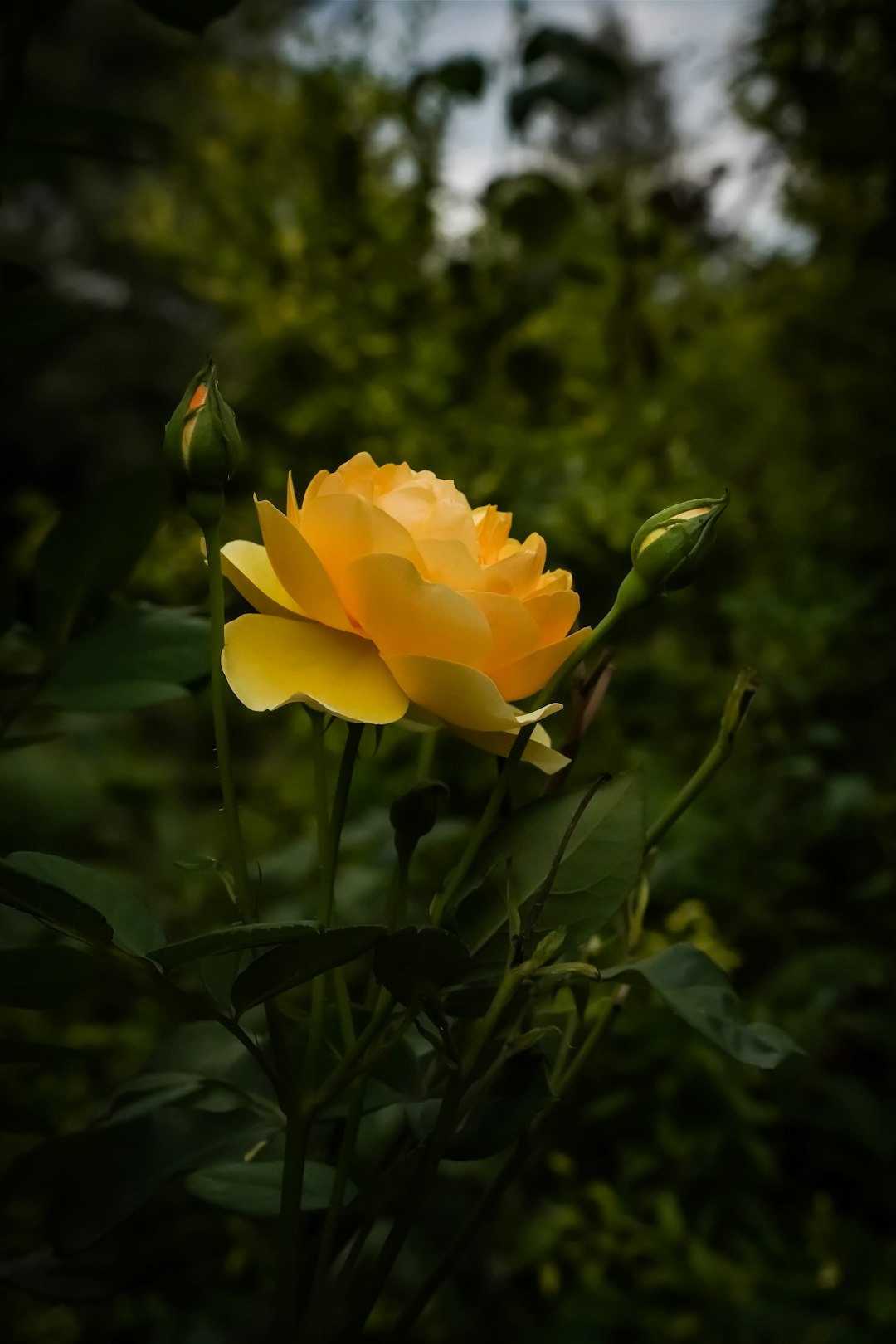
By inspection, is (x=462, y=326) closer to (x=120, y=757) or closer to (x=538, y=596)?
(x=120, y=757)

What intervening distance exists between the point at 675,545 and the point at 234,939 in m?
0.17

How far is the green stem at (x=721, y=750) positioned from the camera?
0.32 meters

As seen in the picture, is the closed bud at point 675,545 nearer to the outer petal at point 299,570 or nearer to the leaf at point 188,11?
the outer petal at point 299,570

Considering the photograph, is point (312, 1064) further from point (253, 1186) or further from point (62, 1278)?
point (62, 1278)

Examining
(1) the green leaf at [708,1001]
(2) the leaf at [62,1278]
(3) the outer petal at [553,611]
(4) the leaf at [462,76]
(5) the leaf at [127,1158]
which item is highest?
(4) the leaf at [462,76]

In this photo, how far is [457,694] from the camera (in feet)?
0.95

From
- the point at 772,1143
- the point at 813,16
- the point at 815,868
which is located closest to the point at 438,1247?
the point at 772,1143

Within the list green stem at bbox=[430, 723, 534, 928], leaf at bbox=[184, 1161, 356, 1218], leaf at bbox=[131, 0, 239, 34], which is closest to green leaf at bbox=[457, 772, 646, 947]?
green stem at bbox=[430, 723, 534, 928]

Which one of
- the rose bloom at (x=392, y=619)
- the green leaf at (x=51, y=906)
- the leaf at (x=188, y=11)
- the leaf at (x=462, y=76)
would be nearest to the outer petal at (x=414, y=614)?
the rose bloom at (x=392, y=619)

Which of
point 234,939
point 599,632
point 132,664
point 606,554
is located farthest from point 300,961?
point 606,554

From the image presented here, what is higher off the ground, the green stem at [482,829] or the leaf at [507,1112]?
the green stem at [482,829]

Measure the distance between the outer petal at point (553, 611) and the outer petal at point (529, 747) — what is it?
0.10 feet

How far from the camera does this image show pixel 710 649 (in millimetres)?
1154

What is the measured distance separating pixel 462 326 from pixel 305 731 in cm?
50
